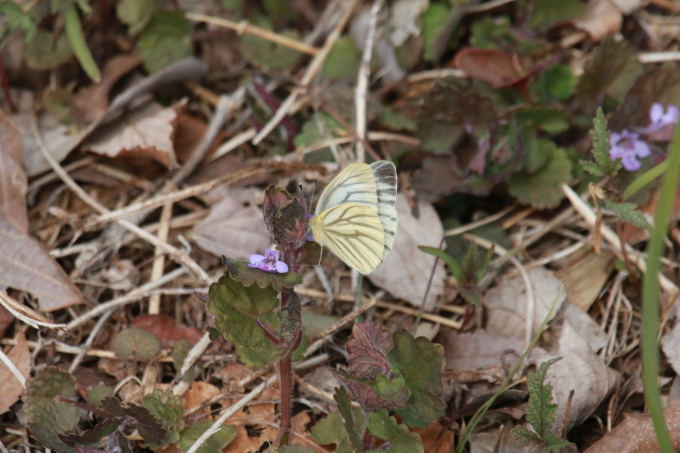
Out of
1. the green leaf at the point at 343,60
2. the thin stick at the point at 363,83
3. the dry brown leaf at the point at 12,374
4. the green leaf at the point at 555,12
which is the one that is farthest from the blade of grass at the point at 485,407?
the green leaf at the point at 555,12

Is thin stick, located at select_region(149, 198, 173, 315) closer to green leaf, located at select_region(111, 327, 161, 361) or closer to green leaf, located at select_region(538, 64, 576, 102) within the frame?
green leaf, located at select_region(111, 327, 161, 361)

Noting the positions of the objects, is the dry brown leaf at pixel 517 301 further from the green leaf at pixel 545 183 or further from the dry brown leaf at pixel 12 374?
the dry brown leaf at pixel 12 374

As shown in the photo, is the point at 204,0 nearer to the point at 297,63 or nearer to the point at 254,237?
the point at 297,63

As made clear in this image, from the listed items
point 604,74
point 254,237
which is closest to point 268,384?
point 254,237

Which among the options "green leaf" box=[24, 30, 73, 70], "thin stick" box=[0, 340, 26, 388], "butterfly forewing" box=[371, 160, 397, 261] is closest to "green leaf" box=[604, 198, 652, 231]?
"butterfly forewing" box=[371, 160, 397, 261]

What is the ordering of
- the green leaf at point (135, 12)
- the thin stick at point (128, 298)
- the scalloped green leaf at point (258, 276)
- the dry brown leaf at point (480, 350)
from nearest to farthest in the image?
the scalloped green leaf at point (258, 276) < the dry brown leaf at point (480, 350) < the thin stick at point (128, 298) < the green leaf at point (135, 12)
